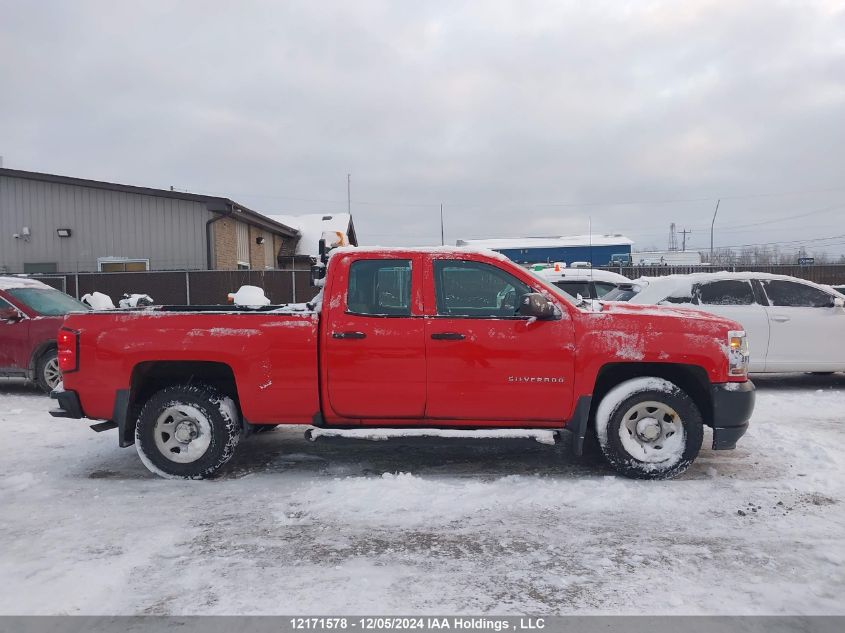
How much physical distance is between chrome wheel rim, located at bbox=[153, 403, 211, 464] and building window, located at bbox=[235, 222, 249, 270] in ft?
55.0

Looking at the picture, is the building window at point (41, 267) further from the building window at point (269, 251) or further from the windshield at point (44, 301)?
the windshield at point (44, 301)

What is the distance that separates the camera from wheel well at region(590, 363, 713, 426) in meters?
4.99

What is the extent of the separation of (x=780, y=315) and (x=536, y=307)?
5.73m

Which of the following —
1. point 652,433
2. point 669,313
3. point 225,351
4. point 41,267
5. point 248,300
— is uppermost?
point 41,267

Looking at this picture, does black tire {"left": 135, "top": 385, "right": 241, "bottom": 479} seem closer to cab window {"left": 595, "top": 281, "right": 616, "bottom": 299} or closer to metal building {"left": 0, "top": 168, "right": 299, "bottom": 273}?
cab window {"left": 595, "top": 281, "right": 616, "bottom": 299}

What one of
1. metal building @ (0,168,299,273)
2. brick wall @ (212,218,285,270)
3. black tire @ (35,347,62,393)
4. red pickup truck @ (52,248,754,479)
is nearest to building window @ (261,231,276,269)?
brick wall @ (212,218,285,270)

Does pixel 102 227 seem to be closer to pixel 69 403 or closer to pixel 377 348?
pixel 69 403

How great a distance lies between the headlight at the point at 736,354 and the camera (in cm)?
487

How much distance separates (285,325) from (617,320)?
2.59 m

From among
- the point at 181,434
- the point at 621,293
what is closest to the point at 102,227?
the point at 621,293

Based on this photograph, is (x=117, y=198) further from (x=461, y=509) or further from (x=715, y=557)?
(x=715, y=557)

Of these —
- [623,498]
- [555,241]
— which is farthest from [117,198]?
[555,241]

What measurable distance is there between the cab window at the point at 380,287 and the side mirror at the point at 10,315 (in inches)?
259

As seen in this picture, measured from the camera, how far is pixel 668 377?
507 cm
